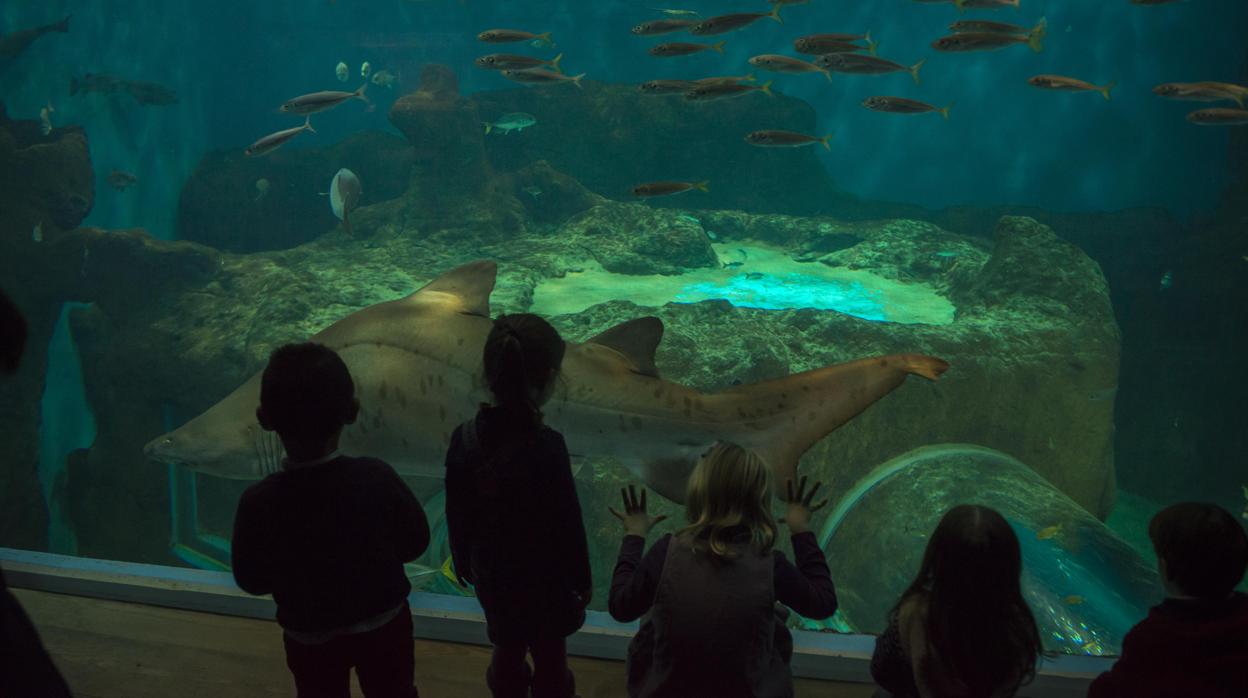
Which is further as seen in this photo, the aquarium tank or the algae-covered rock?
the algae-covered rock

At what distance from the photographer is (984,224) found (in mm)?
17469

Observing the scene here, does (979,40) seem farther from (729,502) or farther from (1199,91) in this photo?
(729,502)

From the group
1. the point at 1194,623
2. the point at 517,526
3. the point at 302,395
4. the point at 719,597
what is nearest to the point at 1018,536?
the point at 1194,623

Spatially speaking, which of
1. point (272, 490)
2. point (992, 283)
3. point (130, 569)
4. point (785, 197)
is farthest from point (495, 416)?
point (785, 197)

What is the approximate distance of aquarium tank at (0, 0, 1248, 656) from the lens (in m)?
3.05

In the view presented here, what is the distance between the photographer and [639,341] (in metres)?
2.47

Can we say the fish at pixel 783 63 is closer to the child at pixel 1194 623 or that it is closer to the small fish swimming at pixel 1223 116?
the small fish swimming at pixel 1223 116

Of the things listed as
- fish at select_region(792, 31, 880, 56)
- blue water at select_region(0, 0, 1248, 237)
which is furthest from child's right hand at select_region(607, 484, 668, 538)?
blue water at select_region(0, 0, 1248, 237)

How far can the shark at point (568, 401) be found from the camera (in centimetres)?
215

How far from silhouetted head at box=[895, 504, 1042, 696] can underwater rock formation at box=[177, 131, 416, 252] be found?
17.2 meters

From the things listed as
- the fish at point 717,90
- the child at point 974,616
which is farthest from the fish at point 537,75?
the child at point 974,616

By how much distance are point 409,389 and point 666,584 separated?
1.46m

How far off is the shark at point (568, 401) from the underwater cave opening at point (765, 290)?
574cm

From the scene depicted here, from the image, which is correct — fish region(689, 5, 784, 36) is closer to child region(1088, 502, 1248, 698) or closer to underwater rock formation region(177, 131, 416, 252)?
child region(1088, 502, 1248, 698)
